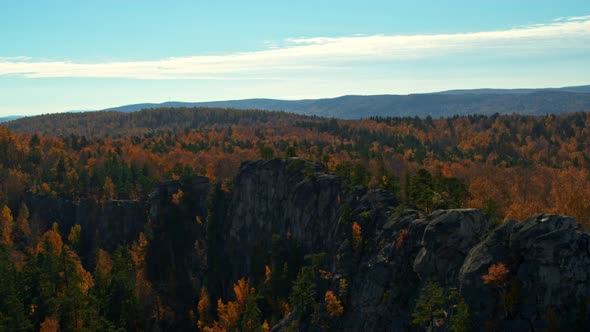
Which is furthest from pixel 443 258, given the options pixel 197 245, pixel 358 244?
pixel 197 245

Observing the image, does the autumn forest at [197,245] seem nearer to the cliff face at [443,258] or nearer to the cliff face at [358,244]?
the cliff face at [358,244]

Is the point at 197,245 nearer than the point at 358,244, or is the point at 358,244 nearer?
the point at 358,244

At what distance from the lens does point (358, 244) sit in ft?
251

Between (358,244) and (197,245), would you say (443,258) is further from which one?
(197,245)

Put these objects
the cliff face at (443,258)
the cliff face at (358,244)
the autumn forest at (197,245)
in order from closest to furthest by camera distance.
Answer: the cliff face at (443,258) < the cliff face at (358,244) < the autumn forest at (197,245)

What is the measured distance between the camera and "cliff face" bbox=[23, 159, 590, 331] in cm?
4594

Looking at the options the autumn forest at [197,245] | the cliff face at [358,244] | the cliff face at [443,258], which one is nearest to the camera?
the cliff face at [443,258]

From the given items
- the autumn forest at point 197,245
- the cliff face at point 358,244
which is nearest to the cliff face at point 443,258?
the cliff face at point 358,244

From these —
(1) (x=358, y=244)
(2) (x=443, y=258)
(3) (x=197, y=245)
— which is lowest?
(3) (x=197, y=245)

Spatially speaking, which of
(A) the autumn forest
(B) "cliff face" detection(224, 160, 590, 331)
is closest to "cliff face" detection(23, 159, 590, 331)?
(B) "cliff face" detection(224, 160, 590, 331)

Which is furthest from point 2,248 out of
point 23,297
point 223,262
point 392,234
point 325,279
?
point 392,234

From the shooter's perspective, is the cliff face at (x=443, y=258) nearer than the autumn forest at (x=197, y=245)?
Yes

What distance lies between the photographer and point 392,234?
226 feet

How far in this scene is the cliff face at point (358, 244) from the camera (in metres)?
45.9
